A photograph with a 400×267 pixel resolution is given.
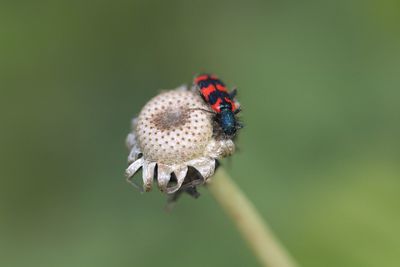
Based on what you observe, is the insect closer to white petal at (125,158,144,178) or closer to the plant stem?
the plant stem

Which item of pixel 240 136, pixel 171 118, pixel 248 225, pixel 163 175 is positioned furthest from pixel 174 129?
pixel 240 136

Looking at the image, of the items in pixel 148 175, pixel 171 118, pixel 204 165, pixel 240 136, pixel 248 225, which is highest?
pixel 240 136

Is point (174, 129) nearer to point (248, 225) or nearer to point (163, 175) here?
point (163, 175)

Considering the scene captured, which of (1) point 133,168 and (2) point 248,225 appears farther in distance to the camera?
(2) point 248,225

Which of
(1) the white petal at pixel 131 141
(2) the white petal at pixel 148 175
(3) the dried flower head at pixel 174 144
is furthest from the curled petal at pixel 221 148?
(1) the white petal at pixel 131 141

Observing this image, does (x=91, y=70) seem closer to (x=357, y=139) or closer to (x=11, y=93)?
(x=11, y=93)

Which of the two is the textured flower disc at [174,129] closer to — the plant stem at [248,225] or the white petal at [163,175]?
the white petal at [163,175]
